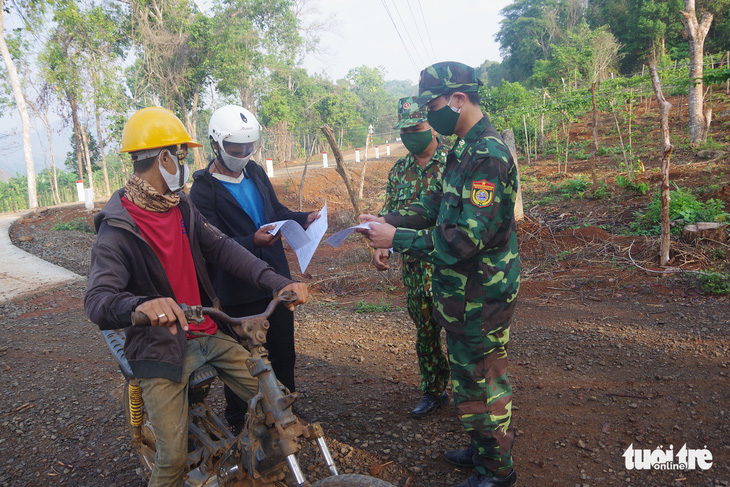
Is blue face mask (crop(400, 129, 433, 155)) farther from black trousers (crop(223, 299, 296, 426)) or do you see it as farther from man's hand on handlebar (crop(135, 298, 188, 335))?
man's hand on handlebar (crop(135, 298, 188, 335))

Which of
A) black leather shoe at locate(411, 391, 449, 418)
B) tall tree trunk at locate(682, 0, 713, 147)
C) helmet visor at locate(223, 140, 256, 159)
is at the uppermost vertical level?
tall tree trunk at locate(682, 0, 713, 147)

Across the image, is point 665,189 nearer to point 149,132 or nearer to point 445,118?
point 445,118

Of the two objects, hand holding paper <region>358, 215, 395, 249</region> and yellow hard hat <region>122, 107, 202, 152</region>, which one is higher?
yellow hard hat <region>122, 107, 202, 152</region>

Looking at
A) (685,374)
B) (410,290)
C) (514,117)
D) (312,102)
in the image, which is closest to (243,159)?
(410,290)

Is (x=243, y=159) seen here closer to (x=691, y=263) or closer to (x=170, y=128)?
(x=170, y=128)

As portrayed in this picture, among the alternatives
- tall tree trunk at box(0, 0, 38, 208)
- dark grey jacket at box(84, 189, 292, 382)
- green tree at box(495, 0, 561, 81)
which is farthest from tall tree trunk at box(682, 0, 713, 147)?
green tree at box(495, 0, 561, 81)

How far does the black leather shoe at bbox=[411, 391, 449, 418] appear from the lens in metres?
3.29

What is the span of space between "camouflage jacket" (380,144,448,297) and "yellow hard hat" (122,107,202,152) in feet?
4.86

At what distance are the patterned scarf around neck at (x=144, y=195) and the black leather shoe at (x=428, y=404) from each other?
216 centimetres

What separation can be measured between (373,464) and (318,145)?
3178 centimetres

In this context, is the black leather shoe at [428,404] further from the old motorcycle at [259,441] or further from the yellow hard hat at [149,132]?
the yellow hard hat at [149,132]

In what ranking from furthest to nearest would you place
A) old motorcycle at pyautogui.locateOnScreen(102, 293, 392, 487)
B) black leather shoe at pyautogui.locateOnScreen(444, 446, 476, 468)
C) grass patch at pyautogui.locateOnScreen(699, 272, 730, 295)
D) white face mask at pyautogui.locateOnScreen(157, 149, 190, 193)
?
grass patch at pyautogui.locateOnScreen(699, 272, 730, 295)
black leather shoe at pyautogui.locateOnScreen(444, 446, 476, 468)
white face mask at pyautogui.locateOnScreen(157, 149, 190, 193)
old motorcycle at pyautogui.locateOnScreen(102, 293, 392, 487)

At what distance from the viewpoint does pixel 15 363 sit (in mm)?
4703

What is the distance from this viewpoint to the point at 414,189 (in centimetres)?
334
